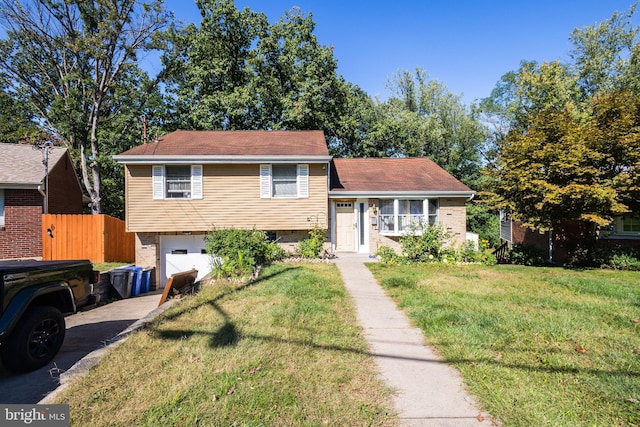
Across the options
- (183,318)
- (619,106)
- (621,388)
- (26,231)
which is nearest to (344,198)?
(183,318)

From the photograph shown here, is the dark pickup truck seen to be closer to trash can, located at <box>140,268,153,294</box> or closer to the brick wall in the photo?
trash can, located at <box>140,268,153,294</box>

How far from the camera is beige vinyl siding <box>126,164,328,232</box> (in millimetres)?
13008

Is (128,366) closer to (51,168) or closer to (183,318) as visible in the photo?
(183,318)

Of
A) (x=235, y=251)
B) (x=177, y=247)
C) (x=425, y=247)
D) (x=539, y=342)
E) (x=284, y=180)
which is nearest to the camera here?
(x=539, y=342)

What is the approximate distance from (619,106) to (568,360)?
12342 millimetres

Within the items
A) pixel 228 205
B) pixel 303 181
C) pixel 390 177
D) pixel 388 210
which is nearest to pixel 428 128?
pixel 390 177

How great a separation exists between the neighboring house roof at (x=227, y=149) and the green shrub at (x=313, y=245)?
292cm

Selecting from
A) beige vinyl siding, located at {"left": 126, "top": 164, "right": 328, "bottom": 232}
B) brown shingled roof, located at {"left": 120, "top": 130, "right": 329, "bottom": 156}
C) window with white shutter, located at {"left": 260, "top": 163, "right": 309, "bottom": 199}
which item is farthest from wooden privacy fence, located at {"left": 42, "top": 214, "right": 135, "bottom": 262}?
window with white shutter, located at {"left": 260, "top": 163, "right": 309, "bottom": 199}

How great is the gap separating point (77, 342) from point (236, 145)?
9.65m

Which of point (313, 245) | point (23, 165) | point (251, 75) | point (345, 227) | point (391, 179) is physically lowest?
point (313, 245)

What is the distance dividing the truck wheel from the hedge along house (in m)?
10.3

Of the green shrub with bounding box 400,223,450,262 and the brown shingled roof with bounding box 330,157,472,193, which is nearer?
the green shrub with bounding box 400,223,450,262

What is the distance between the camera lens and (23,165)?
15586 millimetres

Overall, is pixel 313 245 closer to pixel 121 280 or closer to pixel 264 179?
pixel 264 179
